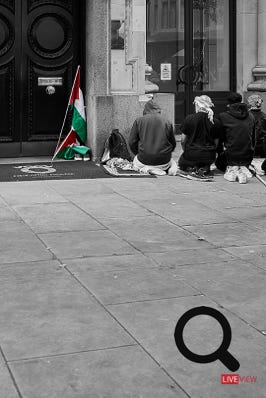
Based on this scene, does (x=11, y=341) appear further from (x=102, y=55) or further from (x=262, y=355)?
(x=102, y=55)

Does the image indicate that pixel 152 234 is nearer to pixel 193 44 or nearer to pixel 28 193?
pixel 28 193

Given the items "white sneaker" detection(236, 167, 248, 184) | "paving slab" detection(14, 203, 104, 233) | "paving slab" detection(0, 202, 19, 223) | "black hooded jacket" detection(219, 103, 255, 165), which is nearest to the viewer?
"paving slab" detection(14, 203, 104, 233)

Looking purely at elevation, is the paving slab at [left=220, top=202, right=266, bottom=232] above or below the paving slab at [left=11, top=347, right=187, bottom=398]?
above

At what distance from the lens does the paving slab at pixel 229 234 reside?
7.99 m

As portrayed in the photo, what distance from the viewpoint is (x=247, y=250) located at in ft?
25.0

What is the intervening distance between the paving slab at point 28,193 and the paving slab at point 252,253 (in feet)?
11.3

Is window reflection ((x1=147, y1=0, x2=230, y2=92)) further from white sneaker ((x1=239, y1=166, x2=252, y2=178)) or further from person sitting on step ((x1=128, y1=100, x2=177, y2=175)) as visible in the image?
white sneaker ((x1=239, y1=166, x2=252, y2=178))

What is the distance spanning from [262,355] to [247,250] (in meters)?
2.89

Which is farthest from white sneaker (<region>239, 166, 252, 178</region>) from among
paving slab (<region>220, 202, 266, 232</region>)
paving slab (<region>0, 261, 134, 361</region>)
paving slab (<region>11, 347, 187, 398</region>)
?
paving slab (<region>11, 347, 187, 398</region>)

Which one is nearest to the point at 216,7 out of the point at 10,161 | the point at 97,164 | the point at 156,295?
the point at 97,164

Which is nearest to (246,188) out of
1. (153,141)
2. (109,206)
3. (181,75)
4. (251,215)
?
(153,141)

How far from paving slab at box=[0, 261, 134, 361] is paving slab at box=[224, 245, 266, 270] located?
1.79m

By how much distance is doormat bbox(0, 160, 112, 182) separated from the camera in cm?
1252

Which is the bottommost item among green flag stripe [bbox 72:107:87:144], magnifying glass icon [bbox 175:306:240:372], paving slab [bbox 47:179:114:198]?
magnifying glass icon [bbox 175:306:240:372]
